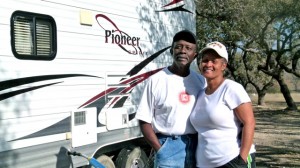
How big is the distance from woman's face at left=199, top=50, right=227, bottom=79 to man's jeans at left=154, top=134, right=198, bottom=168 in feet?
1.73

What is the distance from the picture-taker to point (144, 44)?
5.91m

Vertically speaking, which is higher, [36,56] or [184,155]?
[36,56]

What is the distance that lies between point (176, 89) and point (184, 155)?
1.68 feet

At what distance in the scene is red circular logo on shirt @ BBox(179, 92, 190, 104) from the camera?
297 cm

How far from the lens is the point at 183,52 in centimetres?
304

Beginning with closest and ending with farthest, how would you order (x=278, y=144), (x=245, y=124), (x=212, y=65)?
1. (x=245, y=124)
2. (x=212, y=65)
3. (x=278, y=144)

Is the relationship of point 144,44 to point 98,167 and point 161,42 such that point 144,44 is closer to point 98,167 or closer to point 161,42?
point 161,42

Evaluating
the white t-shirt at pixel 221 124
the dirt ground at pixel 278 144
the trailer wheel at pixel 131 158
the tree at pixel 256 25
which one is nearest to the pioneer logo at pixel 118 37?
the trailer wheel at pixel 131 158

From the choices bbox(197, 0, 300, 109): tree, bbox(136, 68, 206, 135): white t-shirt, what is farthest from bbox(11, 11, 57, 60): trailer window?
bbox(197, 0, 300, 109): tree

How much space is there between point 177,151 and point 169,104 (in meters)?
0.37

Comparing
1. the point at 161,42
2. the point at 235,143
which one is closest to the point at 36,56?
the point at 235,143

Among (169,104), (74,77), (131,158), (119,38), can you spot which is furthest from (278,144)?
(169,104)

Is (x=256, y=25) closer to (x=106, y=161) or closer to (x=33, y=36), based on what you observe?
(x=106, y=161)

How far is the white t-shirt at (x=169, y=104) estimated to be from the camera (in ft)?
9.68
